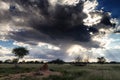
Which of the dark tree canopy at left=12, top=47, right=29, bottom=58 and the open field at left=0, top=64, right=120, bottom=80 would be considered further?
the dark tree canopy at left=12, top=47, right=29, bottom=58

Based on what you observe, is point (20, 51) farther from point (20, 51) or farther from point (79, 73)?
point (79, 73)

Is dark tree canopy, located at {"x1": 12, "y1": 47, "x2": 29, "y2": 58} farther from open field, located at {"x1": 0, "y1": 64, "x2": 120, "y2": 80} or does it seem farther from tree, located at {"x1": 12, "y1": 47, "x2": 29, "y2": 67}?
open field, located at {"x1": 0, "y1": 64, "x2": 120, "y2": 80}

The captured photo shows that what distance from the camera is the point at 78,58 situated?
7436 inches

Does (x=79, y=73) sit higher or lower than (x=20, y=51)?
lower

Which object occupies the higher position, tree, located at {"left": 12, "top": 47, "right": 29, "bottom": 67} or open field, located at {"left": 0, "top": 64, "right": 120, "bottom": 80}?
tree, located at {"left": 12, "top": 47, "right": 29, "bottom": 67}

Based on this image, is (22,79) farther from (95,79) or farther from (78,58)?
(78,58)

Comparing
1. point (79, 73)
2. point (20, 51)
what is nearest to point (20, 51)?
point (20, 51)

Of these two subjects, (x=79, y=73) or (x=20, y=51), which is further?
(x=20, y=51)

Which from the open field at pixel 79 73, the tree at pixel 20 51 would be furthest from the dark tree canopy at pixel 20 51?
the open field at pixel 79 73

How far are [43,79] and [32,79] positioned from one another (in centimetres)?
201

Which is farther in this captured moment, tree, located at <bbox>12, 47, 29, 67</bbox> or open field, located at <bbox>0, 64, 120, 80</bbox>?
tree, located at <bbox>12, 47, 29, 67</bbox>

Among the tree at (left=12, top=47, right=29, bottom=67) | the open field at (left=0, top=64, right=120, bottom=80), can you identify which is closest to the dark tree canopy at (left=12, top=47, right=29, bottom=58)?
Answer: the tree at (left=12, top=47, right=29, bottom=67)

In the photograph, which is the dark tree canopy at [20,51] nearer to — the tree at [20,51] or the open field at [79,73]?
the tree at [20,51]

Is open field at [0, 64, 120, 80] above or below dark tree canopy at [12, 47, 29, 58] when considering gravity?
below
